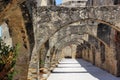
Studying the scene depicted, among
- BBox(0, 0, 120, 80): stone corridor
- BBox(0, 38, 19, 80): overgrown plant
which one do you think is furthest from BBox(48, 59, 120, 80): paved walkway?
BBox(0, 38, 19, 80): overgrown plant

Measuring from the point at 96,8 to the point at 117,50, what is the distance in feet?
15.9

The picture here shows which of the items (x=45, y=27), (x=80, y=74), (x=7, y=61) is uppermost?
(x=45, y=27)

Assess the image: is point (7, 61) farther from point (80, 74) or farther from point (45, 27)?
point (80, 74)

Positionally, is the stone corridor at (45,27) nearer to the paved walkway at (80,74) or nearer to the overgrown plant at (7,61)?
the paved walkway at (80,74)

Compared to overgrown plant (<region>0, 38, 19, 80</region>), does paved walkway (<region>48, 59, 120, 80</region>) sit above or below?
below

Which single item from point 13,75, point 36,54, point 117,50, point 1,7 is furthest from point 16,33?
point 117,50

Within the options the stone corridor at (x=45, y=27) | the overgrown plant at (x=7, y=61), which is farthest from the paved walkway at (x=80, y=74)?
the overgrown plant at (x=7, y=61)

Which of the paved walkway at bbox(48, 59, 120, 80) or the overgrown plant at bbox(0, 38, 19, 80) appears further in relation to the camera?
the paved walkway at bbox(48, 59, 120, 80)

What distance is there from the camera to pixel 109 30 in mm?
18734

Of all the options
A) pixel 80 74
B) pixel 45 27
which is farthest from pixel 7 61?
pixel 80 74

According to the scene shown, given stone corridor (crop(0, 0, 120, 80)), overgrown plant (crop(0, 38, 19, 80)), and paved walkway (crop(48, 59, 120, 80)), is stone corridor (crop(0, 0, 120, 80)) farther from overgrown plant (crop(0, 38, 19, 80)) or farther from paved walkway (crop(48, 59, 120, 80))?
overgrown plant (crop(0, 38, 19, 80))

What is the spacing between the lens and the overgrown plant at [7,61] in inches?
373

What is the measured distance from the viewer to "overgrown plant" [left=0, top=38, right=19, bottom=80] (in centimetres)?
948

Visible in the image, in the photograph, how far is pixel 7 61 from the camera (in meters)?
9.64
